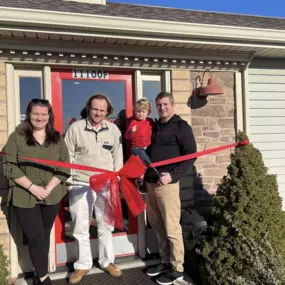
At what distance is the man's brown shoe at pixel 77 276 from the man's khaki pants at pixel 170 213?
92 centimetres

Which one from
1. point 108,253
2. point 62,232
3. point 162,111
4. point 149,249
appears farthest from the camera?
point 149,249

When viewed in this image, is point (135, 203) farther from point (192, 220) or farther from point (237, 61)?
point (237, 61)

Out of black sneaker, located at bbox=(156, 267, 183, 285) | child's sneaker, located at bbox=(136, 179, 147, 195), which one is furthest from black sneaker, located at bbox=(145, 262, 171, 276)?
child's sneaker, located at bbox=(136, 179, 147, 195)

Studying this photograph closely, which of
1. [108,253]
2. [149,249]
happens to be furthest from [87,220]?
[149,249]

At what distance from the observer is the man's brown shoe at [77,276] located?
11.1 ft

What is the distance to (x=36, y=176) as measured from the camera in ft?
10.0

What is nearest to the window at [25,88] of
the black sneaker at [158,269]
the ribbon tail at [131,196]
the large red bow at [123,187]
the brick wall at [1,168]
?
the brick wall at [1,168]

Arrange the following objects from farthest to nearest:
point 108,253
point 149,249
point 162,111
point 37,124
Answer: point 149,249 < point 108,253 < point 162,111 < point 37,124

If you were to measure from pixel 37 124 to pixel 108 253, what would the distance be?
1.55 meters

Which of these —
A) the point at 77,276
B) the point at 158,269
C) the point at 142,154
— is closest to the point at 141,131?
the point at 142,154

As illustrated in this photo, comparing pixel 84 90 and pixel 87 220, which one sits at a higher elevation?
pixel 84 90

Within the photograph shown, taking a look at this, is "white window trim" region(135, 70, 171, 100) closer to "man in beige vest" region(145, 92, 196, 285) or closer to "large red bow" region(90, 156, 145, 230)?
"man in beige vest" region(145, 92, 196, 285)

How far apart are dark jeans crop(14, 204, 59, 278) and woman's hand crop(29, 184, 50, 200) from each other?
0.13 meters

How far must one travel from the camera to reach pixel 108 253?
11.5ft
